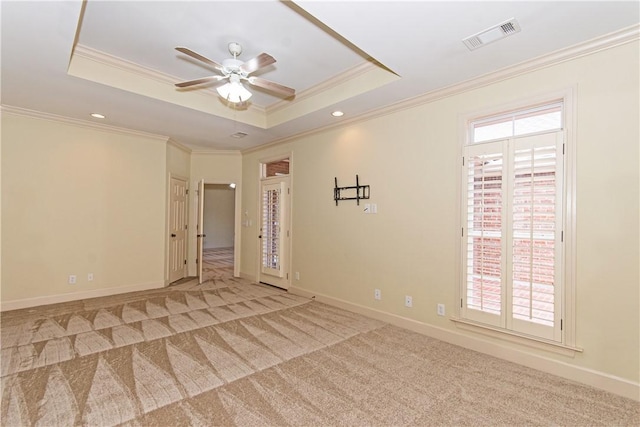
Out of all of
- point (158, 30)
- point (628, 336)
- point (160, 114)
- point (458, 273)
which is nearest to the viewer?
point (628, 336)

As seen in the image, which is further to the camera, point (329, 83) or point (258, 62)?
point (329, 83)

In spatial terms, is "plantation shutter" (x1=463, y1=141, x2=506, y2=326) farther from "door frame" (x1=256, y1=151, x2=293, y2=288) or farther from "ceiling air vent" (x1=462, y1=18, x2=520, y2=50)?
"door frame" (x1=256, y1=151, x2=293, y2=288)

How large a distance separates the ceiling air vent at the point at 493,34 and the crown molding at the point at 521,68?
581 millimetres

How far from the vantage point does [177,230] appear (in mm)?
6109

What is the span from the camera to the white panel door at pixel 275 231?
553 cm

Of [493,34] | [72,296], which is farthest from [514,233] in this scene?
[72,296]

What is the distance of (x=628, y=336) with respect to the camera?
7.75ft

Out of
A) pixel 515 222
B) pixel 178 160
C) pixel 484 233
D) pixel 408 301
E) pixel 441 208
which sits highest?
pixel 178 160

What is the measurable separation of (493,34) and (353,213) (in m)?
2.60

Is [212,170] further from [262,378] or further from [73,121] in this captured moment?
[262,378]

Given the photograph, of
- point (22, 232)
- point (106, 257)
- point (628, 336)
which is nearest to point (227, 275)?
point (106, 257)

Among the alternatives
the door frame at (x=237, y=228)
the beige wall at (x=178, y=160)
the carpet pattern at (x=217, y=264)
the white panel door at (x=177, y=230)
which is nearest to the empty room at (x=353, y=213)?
the beige wall at (x=178, y=160)

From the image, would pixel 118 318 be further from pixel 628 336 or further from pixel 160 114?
pixel 628 336

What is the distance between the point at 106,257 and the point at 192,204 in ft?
6.55
